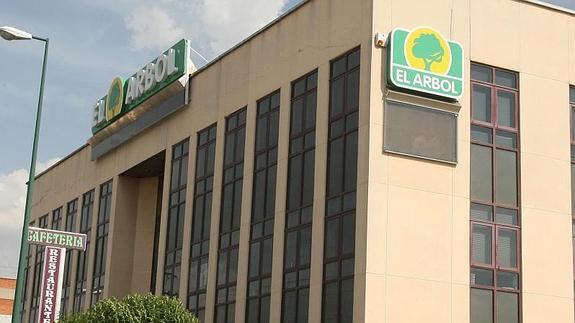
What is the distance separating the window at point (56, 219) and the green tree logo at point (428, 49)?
27.5 metres

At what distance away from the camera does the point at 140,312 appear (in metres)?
26.7

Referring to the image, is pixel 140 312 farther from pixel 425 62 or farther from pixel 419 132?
pixel 425 62

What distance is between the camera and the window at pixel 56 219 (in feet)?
169

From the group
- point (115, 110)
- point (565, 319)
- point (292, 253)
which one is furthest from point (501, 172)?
point (115, 110)

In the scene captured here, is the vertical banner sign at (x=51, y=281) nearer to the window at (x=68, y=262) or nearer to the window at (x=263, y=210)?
the window at (x=68, y=262)

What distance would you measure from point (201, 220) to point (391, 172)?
36.8ft

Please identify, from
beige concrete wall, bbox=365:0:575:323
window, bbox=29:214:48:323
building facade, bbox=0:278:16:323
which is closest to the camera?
beige concrete wall, bbox=365:0:575:323

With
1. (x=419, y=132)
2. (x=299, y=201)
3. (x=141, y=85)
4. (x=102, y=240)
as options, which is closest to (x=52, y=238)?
(x=299, y=201)

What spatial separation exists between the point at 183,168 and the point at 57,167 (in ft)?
51.4

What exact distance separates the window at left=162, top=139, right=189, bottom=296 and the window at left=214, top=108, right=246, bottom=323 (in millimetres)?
3473

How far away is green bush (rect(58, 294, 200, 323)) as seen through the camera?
26672mm

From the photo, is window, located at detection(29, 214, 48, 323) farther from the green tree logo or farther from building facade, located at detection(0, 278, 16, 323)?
building facade, located at detection(0, 278, 16, 323)

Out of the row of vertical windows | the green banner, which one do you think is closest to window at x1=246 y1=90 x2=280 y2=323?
the row of vertical windows

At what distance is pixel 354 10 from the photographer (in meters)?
29.9
